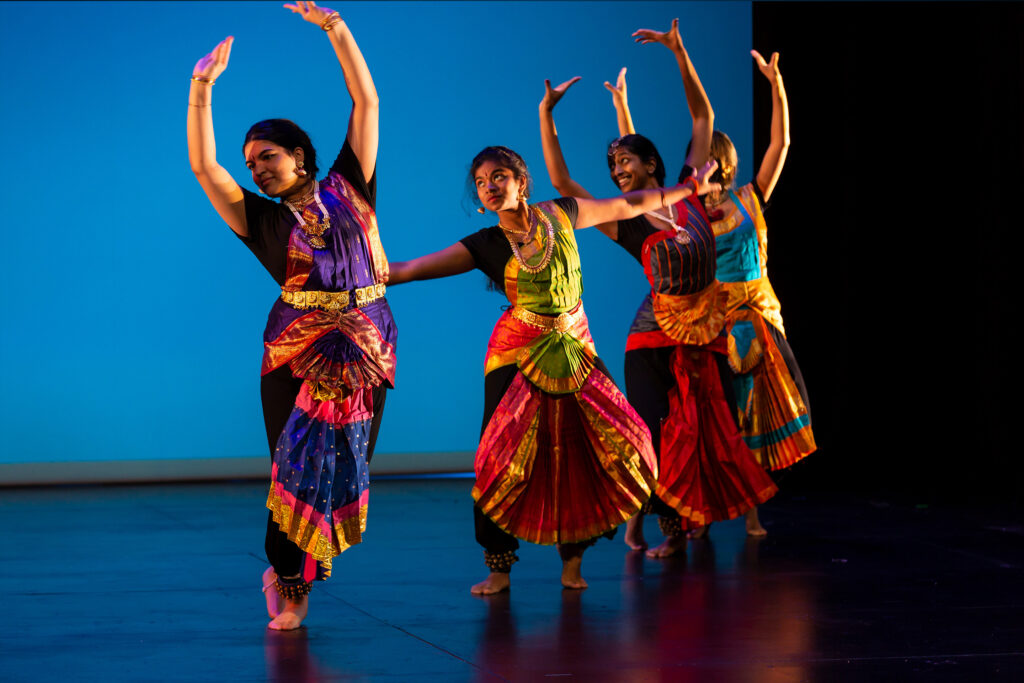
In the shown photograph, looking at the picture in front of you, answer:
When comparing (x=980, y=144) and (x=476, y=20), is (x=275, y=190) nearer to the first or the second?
(x=476, y=20)

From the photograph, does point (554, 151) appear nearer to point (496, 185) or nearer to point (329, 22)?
point (496, 185)

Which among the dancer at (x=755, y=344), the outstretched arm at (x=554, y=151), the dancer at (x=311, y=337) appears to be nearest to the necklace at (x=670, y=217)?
the outstretched arm at (x=554, y=151)

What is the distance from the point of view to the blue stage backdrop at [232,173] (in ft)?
18.3

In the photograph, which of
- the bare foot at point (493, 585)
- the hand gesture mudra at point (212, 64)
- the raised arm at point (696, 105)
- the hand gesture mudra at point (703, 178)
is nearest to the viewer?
the hand gesture mudra at point (212, 64)

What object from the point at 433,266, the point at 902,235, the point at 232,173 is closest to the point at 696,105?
the point at 433,266

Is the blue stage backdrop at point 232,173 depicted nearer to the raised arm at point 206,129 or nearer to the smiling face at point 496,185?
the smiling face at point 496,185

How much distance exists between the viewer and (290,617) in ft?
9.02

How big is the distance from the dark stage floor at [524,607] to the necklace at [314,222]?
2.76ft

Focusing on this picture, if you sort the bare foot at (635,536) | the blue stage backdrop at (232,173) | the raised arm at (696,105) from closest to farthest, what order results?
the raised arm at (696,105), the bare foot at (635,536), the blue stage backdrop at (232,173)

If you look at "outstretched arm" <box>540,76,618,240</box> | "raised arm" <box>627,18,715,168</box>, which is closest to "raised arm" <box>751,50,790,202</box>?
"raised arm" <box>627,18,715,168</box>

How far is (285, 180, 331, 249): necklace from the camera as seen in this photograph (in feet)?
8.95

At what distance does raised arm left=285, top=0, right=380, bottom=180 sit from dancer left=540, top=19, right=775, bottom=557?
101 cm

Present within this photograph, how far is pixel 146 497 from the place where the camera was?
531cm

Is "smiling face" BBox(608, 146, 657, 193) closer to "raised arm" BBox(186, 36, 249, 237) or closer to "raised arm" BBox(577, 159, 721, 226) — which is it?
"raised arm" BBox(577, 159, 721, 226)
